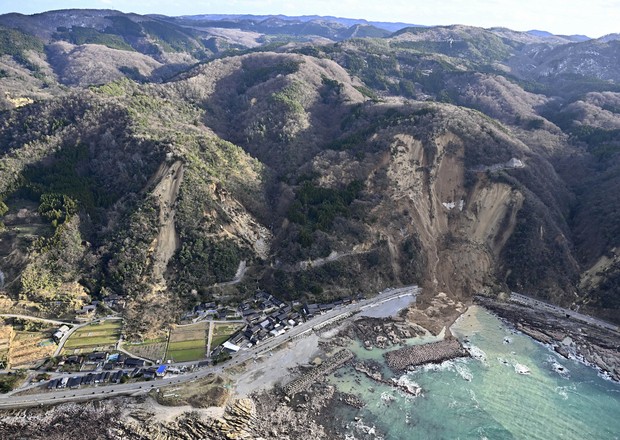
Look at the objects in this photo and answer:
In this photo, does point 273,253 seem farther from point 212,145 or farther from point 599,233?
point 599,233

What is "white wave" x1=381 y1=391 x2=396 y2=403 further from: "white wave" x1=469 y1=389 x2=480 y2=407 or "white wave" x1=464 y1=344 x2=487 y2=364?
"white wave" x1=464 y1=344 x2=487 y2=364

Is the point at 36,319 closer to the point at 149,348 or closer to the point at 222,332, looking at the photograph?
the point at 149,348

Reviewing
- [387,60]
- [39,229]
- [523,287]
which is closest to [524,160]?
[523,287]

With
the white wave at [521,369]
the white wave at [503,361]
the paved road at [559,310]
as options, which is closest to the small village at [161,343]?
the white wave at [503,361]

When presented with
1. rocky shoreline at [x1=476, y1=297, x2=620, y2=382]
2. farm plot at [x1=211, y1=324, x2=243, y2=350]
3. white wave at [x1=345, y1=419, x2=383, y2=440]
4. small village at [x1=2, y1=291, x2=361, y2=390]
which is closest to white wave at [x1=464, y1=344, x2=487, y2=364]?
rocky shoreline at [x1=476, y1=297, x2=620, y2=382]

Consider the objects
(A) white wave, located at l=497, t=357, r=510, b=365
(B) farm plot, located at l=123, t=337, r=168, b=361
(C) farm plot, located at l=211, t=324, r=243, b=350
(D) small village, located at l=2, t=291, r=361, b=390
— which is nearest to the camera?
(D) small village, located at l=2, t=291, r=361, b=390

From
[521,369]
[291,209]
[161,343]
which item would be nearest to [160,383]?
[161,343]
